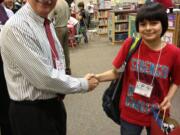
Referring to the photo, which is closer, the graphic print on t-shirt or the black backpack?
the graphic print on t-shirt

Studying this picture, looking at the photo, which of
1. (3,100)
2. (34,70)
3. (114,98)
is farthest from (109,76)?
(3,100)

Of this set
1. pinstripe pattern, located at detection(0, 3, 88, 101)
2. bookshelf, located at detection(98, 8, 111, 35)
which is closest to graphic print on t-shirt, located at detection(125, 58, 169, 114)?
pinstripe pattern, located at detection(0, 3, 88, 101)

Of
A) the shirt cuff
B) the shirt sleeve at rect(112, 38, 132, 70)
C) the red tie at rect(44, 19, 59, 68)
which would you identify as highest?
the red tie at rect(44, 19, 59, 68)

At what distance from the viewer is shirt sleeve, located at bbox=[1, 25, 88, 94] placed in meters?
1.33

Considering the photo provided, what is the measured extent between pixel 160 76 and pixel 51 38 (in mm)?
668

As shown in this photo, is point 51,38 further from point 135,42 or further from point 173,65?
point 173,65

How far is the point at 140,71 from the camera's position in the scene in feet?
5.69

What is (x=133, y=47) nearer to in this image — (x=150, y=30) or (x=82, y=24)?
(x=150, y=30)

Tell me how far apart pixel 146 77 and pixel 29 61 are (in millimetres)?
728

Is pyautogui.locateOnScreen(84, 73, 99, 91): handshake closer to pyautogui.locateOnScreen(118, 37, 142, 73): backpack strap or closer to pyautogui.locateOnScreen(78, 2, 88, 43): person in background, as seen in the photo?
pyautogui.locateOnScreen(118, 37, 142, 73): backpack strap

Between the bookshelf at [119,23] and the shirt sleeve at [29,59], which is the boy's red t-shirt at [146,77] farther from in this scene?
the bookshelf at [119,23]

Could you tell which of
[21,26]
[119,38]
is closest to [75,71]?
[119,38]

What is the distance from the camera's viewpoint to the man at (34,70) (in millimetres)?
1346

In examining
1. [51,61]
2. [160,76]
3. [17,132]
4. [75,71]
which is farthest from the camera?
[75,71]
